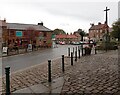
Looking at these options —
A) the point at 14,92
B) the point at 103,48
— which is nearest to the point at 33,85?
the point at 14,92

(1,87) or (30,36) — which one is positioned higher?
(30,36)

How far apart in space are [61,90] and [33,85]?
133cm

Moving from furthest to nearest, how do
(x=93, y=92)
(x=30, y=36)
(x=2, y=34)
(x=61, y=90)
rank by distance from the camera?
1. (x=30, y=36)
2. (x=2, y=34)
3. (x=61, y=90)
4. (x=93, y=92)

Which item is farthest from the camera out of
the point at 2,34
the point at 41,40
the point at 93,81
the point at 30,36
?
the point at 41,40

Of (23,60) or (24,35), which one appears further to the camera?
(24,35)

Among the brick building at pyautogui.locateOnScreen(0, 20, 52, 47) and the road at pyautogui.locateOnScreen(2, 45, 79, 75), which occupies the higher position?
the brick building at pyautogui.locateOnScreen(0, 20, 52, 47)

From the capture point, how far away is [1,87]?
720cm

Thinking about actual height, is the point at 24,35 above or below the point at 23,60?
above

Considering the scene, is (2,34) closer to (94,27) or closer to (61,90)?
(61,90)

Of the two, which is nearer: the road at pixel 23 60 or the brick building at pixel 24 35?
the road at pixel 23 60

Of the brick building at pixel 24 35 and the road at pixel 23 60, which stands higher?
the brick building at pixel 24 35

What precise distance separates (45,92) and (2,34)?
34348mm

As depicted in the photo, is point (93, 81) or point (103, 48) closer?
point (93, 81)

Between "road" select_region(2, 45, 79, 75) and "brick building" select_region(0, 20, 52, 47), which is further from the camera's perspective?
"brick building" select_region(0, 20, 52, 47)
